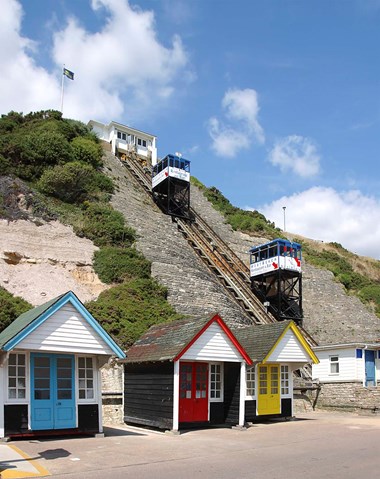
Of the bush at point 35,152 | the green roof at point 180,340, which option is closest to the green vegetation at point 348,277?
the bush at point 35,152

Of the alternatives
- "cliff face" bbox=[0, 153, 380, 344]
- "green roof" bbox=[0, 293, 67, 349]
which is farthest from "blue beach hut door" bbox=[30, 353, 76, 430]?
"cliff face" bbox=[0, 153, 380, 344]

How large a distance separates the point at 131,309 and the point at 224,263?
46.9 ft

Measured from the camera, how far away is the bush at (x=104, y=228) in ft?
110

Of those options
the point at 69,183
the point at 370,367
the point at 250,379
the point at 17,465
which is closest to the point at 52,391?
the point at 17,465

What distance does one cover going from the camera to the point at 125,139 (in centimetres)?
6328

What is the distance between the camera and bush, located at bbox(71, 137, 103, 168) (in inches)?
1748

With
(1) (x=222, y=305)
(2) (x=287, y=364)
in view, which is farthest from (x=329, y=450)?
(1) (x=222, y=305)

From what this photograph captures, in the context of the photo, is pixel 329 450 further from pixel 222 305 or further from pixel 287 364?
pixel 222 305

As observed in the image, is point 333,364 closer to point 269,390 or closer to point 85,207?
point 269,390

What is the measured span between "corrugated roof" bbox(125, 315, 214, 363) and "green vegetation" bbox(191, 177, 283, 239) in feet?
108

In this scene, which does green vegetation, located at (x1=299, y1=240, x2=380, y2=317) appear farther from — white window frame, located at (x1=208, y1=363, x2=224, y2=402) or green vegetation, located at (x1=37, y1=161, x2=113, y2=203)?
white window frame, located at (x1=208, y1=363, x2=224, y2=402)

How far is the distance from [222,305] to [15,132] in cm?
2508

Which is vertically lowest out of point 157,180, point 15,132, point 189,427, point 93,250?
point 189,427

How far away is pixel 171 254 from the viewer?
116ft
